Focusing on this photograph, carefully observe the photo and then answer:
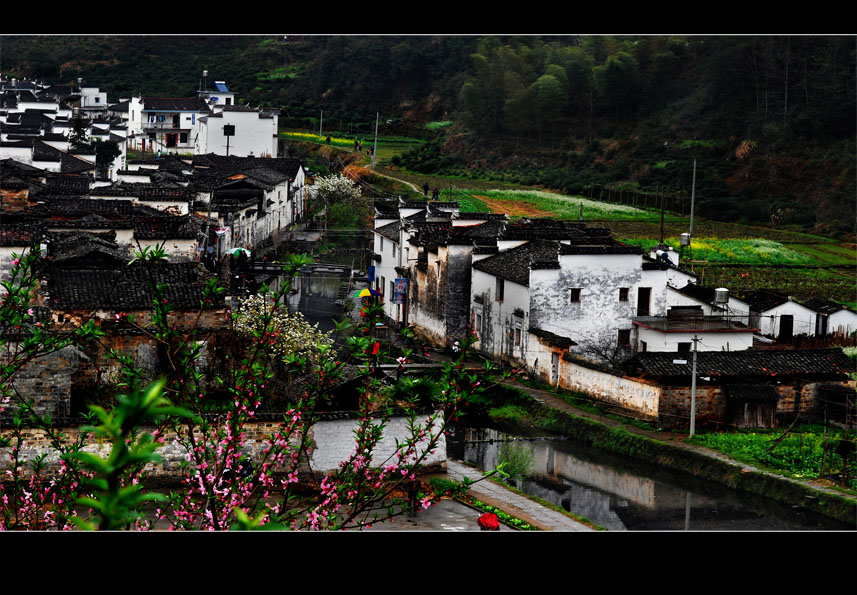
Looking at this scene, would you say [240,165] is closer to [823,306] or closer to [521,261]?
[521,261]

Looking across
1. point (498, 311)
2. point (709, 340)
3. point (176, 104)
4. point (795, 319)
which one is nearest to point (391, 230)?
point (498, 311)

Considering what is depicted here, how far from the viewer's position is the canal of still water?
12.4 m

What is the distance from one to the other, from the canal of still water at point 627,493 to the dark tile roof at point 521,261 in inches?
152

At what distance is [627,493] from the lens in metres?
13.5

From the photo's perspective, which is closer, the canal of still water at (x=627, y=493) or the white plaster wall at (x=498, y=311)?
the canal of still water at (x=627, y=493)

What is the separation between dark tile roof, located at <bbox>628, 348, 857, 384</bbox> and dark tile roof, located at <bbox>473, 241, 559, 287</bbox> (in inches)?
118

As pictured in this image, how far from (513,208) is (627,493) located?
14714mm

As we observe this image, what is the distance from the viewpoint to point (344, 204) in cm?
3238

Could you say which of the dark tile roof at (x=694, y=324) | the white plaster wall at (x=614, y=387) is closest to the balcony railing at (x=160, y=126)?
the dark tile roof at (x=694, y=324)

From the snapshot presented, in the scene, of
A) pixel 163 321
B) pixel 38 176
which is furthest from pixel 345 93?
pixel 163 321

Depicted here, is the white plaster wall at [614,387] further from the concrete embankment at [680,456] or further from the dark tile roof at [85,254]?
the dark tile roof at [85,254]

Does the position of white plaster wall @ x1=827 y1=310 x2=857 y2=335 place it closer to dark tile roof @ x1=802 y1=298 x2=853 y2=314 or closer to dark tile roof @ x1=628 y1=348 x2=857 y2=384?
dark tile roof @ x1=802 y1=298 x2=853 y2=314

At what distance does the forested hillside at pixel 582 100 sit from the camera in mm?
32250

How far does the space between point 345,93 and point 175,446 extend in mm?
26457
